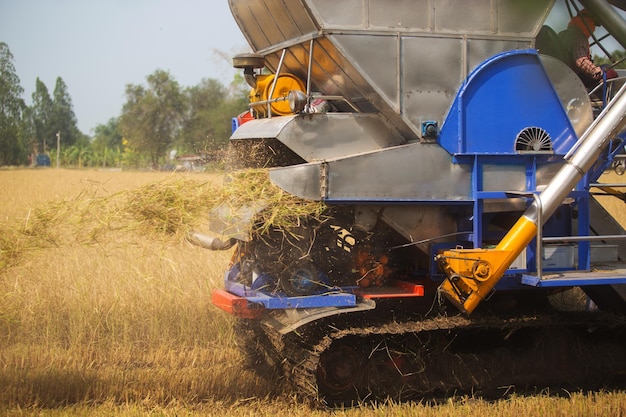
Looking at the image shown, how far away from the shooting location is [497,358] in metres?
6.81

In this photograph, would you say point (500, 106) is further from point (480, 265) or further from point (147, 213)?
point (147, 213)

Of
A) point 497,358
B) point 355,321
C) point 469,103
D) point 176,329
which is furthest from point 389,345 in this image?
point 176,329

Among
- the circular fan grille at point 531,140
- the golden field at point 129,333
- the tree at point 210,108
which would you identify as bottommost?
the golden field at point 129,333

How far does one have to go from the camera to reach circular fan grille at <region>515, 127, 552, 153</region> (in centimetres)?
655

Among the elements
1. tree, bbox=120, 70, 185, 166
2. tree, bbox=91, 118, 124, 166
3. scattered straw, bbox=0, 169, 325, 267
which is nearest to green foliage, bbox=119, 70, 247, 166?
tree, bbox=120, 70, 185, 166

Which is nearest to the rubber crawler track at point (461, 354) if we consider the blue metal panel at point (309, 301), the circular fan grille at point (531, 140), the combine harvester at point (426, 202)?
the combine harvester at point (426, 202)

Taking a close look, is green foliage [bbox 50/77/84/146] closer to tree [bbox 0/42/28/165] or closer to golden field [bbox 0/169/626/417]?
tree [bbox 0/42/28/165]

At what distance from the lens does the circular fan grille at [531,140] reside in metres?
6.55

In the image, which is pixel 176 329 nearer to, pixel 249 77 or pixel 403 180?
pixel 249 77

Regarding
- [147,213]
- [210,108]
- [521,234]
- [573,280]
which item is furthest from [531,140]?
[210,108]

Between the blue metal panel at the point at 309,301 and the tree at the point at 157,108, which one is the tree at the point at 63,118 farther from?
the blue metal panel at the point at 309,301

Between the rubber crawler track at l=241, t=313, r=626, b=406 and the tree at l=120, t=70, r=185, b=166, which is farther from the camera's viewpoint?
the tree at l=120, t=70, r=185, b=166

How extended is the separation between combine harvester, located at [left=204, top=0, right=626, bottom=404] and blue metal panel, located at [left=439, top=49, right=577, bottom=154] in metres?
0.01

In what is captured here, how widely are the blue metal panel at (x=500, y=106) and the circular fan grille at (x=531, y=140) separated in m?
0.04
